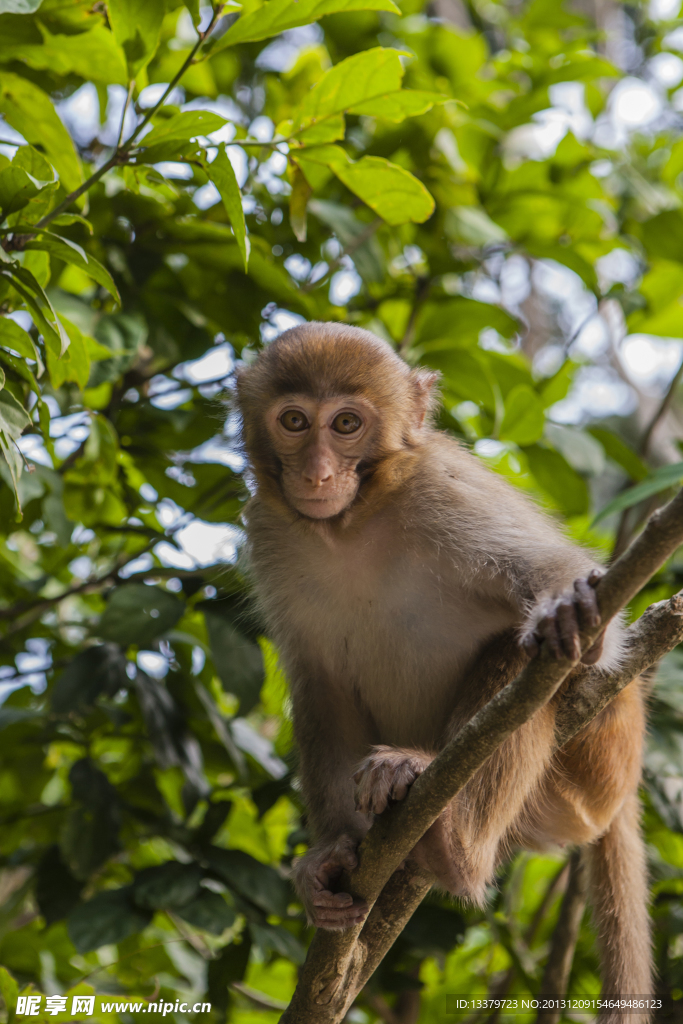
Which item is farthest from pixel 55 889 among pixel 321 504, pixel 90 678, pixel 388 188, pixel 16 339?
pixel 388 188

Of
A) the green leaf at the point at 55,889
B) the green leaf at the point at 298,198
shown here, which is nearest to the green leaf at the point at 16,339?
the green leaf at the point at 298,198

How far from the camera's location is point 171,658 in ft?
11.7

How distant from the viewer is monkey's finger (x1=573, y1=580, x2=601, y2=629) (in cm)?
185

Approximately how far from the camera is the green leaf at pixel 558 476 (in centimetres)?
371

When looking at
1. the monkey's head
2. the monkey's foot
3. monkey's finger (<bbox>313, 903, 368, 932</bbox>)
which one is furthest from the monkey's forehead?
monkey's finger (<bbox>313, 903, 368, 932</bbox>)

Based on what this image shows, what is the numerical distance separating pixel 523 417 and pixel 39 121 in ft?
6.48

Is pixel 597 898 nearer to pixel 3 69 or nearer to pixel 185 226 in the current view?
pixel 185 226

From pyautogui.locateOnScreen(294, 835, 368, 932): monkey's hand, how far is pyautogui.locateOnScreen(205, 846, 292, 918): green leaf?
0.30 m

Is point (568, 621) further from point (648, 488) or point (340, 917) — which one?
point (340, 917)

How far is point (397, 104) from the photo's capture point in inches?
98.2

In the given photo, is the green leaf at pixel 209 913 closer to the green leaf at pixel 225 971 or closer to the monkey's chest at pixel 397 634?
the green leaf at pixel 225 971

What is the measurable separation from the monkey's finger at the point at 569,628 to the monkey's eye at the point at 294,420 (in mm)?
1206

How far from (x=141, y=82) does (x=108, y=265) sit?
73cm

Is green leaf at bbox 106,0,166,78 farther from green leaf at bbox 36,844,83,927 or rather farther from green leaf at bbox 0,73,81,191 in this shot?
green leaf at bbox 36,844,83,927
